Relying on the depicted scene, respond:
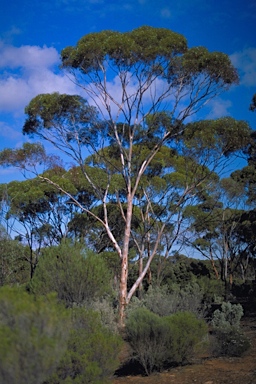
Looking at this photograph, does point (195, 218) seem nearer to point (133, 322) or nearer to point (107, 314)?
point (107, 314)

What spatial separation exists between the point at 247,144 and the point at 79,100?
24.6 feet

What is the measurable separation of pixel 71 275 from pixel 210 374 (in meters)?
5.93

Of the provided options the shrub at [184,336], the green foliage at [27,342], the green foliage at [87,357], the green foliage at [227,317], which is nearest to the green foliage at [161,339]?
the shrub at [184,336]

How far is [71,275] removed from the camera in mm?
12672

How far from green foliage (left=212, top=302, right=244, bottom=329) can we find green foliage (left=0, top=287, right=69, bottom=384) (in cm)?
675

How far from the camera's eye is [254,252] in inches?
1226

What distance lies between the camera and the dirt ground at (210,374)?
7.23 meters

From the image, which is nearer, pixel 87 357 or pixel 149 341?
pixel 87 357

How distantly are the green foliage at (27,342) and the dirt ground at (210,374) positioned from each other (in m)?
4.12

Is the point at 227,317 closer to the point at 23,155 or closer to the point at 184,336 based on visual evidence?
the point at 184,336

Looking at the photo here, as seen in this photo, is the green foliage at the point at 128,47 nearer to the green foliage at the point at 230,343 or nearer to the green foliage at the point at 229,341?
the green foliage at the point at 229,341

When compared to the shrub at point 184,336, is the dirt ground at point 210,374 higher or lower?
lower

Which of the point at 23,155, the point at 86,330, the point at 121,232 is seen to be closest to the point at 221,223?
the point at 121,232

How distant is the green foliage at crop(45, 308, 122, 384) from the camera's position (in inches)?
228
